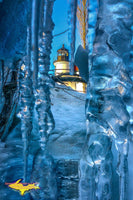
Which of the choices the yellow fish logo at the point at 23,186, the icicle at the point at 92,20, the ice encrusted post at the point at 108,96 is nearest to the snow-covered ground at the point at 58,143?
the yellow fish logo at the point at 23,186

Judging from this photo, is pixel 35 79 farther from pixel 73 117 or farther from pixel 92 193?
pixel 73 117

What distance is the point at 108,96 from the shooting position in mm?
567

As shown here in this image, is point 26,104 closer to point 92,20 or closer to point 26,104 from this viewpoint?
point 26,104

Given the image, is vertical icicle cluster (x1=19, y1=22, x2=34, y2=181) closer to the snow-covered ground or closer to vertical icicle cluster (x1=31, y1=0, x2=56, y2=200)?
vertical icicle cluster (x1=31, y1=0, x2=56, y2=200)

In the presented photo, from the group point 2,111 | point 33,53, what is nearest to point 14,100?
point 2,111

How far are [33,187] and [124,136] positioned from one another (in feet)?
3.68

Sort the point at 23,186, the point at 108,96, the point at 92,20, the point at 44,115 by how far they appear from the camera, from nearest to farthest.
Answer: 1. the point at 108,96
2. the point at 92,20
3. the point at 44,115
4. the point at 23,186

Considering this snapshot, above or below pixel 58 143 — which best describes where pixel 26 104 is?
above

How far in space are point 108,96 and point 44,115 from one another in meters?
0.86

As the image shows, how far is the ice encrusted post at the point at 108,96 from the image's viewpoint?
1.85 feet

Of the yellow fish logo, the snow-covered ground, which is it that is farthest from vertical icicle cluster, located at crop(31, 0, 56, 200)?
the snow-covered ground

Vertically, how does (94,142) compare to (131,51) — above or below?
below

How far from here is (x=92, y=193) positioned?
66cm

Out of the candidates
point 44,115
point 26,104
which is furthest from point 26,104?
point 44,115
